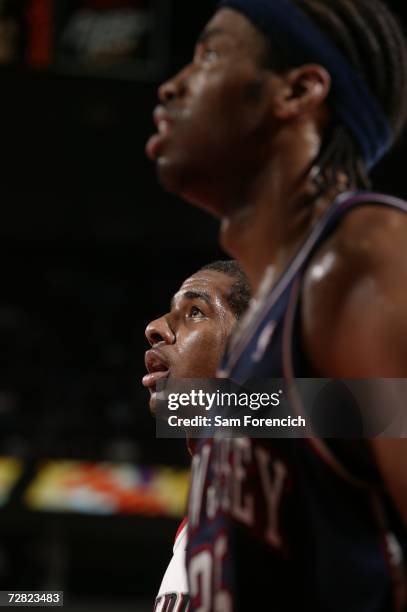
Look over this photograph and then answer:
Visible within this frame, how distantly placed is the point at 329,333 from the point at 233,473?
249mm

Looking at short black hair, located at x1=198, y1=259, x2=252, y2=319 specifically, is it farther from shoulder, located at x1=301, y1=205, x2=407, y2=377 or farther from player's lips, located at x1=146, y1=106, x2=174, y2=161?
shoulder, located at x1=301, y1=205, x2=407, y2=377

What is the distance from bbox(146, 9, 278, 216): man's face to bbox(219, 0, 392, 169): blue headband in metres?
0.02

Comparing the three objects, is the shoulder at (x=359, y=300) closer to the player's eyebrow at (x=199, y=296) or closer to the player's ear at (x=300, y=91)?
the player's ear at (x=300, y=91)

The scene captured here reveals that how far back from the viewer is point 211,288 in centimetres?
227

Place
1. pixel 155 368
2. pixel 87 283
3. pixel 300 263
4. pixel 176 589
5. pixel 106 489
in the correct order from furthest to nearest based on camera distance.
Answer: pixel 87 283 → pixel 106 489 → pixel 155 368 → pixel 176 589 → pixel 300 263

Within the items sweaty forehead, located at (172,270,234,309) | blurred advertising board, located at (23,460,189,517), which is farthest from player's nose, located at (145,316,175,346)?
blurred advertising board, located at (23,460,189,517)

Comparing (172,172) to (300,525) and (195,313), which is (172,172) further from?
(195,313)

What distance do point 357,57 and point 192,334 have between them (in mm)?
1033

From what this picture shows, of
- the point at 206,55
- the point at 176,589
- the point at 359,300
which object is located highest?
the point at 206,55

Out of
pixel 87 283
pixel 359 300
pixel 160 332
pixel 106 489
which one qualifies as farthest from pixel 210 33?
pixel 87 283

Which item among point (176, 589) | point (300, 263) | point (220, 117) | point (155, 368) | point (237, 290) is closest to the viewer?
point (300, 263)

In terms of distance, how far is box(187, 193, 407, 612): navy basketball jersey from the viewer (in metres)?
1.11

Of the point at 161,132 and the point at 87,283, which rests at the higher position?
the point at 87,283

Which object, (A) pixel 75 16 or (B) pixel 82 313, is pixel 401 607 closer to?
(A) pixel 75 16
